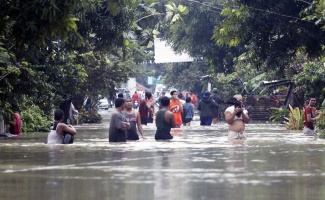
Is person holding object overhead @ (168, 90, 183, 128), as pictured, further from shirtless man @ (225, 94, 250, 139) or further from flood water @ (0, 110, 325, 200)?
flood water @ (0, 110, 325, 200)

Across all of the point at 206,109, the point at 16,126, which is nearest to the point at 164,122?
the point at 16,126

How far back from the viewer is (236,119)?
22141 millimetres

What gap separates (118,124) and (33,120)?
457 inches

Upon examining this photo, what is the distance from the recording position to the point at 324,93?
105 ft

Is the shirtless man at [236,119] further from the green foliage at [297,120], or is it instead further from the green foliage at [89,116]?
the green foliage at [89,116]

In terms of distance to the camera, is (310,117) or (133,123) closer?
(133,123)

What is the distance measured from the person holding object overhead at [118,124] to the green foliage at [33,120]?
10.2m

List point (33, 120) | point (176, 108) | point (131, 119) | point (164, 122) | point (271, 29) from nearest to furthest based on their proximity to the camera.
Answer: point (131, 119)
point (164, 122)
point (271, 29)
point (33, 120)
point (176, 108)

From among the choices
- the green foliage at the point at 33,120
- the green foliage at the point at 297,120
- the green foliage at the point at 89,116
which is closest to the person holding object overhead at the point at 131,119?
the green foliage at the point at 33,120

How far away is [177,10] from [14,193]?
67.7ft

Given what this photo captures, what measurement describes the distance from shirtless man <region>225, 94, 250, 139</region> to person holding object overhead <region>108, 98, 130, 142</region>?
8.01 ft

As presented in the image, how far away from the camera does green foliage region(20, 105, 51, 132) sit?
3159 cm

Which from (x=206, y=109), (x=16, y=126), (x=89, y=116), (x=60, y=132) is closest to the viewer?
(x=60, y=132)

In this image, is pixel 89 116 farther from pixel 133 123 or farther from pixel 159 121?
pixel 133 123
